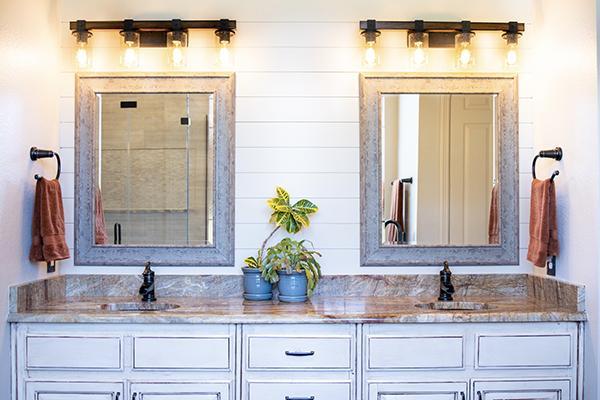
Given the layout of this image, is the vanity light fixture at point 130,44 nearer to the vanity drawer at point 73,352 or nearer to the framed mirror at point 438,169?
the framed mirror at point 438,169

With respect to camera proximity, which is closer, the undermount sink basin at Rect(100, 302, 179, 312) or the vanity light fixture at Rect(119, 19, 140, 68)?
the undermount sink basin at Rect(100, 302, 179, 312)

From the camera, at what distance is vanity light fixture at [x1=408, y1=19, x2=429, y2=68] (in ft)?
11.0

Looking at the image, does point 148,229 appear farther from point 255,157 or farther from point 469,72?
point 469,72

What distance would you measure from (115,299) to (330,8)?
1.81 meters

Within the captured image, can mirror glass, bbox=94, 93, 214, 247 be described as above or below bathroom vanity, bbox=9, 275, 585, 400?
above

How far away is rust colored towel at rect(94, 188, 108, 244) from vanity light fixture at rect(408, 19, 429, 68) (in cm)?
172

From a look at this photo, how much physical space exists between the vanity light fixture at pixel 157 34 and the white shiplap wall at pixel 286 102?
7 cm

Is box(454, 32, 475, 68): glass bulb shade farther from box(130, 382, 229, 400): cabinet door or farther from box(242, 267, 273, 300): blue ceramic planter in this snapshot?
box(130, 382, 229, 400): cabinet door

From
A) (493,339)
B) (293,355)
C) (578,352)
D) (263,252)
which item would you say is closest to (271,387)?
(293,355)

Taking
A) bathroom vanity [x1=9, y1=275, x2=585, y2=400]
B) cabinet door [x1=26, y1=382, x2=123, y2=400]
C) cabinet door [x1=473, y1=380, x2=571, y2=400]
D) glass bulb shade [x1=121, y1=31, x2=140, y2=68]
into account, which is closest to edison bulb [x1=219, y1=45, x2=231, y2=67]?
glass bulb shade [x1=121, y1=31, x2=140, y2=68]

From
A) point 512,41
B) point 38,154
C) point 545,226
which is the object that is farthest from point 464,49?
point 38,154

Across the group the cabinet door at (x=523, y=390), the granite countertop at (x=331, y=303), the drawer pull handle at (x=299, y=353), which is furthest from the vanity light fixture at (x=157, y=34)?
the cabinet door at (x=523, y=390)

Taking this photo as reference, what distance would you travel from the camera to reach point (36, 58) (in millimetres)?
3090

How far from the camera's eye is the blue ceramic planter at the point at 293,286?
3.13m
